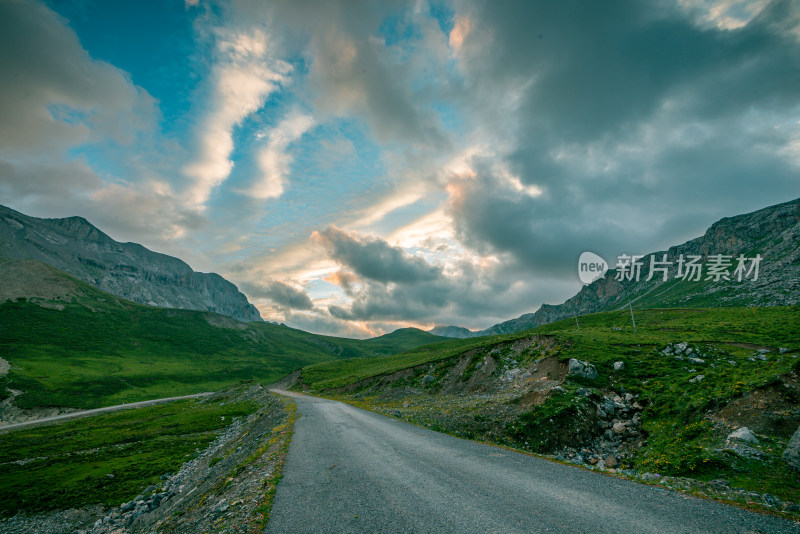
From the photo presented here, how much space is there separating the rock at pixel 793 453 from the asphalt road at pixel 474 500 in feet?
19.8

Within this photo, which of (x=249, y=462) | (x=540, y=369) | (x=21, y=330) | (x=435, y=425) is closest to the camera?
(x=249, y=462)

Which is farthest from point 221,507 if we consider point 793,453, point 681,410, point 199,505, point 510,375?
point 510,375

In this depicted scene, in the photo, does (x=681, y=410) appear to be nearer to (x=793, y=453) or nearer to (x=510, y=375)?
(x=793, y=453)

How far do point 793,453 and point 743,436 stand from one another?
117 inches

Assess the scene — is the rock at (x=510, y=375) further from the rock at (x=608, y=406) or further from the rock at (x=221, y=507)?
the rock at (x=221, y=507)

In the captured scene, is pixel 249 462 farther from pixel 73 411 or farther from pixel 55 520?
pixel 73 411

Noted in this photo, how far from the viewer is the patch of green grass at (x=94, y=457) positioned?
31234 millimetres

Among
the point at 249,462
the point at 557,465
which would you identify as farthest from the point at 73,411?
the point at 557,465

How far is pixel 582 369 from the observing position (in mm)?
32438

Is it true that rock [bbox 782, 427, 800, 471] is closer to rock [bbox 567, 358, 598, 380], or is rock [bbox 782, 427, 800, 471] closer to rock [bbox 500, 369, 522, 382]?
rock [bbox 567, 358, 598, 380]

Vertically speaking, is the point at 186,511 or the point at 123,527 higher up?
the point at 186,511

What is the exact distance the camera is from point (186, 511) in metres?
15.4

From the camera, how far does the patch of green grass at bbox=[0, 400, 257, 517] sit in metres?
31.2

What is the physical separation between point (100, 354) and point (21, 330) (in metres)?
40.4
